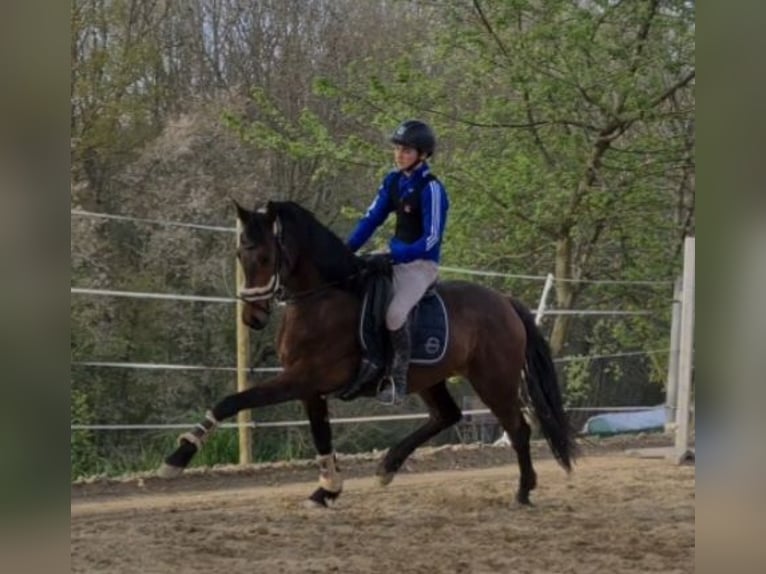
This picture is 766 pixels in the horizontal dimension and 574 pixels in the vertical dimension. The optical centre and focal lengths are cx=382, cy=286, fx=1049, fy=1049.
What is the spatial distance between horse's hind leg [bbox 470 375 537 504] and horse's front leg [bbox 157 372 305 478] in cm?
84

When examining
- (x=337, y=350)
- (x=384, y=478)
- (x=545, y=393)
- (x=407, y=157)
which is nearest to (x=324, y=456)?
(x=384, y=478)

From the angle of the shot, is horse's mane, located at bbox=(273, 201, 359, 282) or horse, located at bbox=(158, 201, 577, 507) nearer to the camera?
horse, located at bbox=(158, 201, 577, 507)

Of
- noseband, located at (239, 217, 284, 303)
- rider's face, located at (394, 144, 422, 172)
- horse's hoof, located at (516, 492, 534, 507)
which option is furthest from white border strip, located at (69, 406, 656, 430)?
rider's face, located at (394, 144, 422, 172)

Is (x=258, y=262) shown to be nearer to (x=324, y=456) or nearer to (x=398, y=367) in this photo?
(x=398, y=367)

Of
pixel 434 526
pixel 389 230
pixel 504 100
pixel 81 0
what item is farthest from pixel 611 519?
pixel 81 0

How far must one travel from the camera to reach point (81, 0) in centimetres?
461

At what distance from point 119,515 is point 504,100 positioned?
2938 mm

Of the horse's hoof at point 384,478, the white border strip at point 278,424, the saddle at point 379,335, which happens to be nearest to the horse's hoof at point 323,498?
the horse's hoof at point 384,478

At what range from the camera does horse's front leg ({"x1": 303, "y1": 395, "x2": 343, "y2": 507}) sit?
13.0 ft

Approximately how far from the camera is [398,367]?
3885mm

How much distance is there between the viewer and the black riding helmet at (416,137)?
3.88m

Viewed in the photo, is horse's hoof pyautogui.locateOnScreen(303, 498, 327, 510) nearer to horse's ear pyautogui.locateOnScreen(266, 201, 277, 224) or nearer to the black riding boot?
the black riding boot

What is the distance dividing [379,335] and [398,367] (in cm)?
14

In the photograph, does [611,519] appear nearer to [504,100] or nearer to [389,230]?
[389,230]
